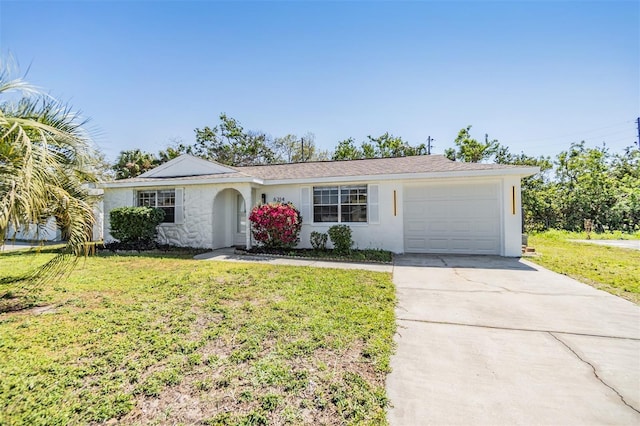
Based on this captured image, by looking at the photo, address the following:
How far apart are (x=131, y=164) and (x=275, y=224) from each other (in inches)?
658

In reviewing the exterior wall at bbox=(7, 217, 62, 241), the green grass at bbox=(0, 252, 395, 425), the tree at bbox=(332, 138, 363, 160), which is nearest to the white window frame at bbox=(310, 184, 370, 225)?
the green grass at bbox=(0, 252, 395, 425)

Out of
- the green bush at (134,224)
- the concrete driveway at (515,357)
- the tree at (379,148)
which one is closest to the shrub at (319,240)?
the concrete driveway at (515,357)

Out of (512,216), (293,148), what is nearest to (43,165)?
(512,216)

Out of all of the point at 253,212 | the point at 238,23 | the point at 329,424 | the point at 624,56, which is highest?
the point at 238,23

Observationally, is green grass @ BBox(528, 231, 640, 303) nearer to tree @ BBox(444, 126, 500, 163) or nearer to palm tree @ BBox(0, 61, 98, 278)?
palm tree @ BBox(0, 61, 98, 278)

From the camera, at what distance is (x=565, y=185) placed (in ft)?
67.7

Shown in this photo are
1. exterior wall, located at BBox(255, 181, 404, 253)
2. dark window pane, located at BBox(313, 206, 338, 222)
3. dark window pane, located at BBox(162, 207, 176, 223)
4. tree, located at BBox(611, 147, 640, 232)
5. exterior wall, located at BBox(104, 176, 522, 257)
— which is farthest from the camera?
tree, located at BBox(611, 147, 640, 232)

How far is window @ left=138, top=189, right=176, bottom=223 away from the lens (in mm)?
11641

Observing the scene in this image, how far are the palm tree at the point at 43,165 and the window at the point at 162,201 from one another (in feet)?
22.7

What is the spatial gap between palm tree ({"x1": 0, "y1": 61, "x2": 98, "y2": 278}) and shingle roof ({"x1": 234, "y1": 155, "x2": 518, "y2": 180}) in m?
6.83

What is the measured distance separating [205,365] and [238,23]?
10.9 m

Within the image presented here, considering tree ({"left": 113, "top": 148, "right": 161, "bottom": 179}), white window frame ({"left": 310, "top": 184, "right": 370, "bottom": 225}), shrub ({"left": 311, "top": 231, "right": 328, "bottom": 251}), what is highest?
tree ({"left": 113, "top": 148, "right": 161, "bottom": 179})

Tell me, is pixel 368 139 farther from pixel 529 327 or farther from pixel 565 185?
pixel 529 327

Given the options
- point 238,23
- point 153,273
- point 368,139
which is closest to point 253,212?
point 153,273
